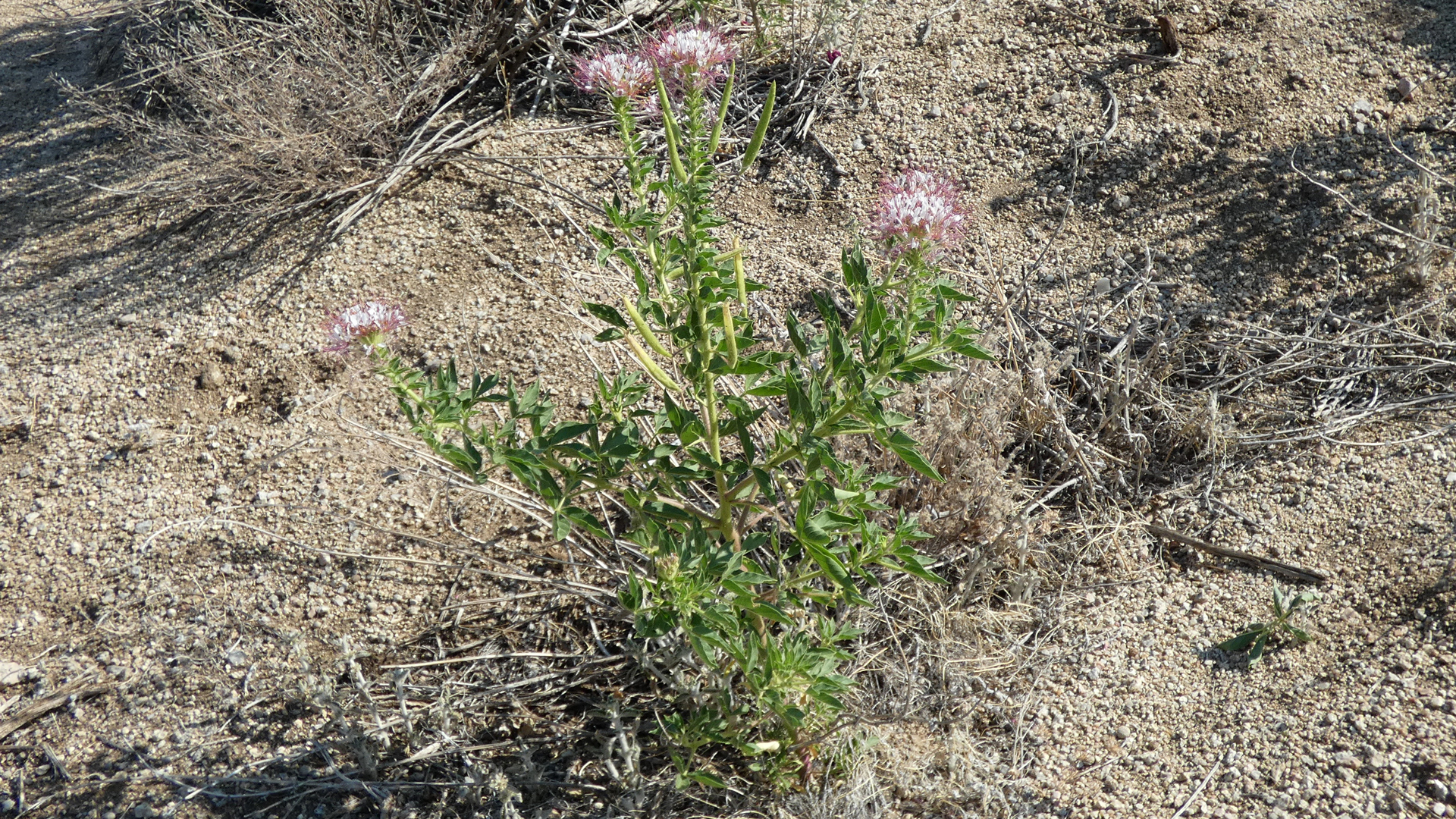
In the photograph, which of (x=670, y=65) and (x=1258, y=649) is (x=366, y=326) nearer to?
(x=670, y=65)

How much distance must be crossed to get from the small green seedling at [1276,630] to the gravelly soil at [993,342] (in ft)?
0.11

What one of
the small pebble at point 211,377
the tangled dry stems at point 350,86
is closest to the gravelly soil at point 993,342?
the small pebble at point 211,377

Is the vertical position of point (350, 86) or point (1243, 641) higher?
point (350, 86)

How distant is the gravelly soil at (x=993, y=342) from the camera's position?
2.11 meters

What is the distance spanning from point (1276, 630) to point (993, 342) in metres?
0.98

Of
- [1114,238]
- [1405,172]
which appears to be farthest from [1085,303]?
[1405,172]

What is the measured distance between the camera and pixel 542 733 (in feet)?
7.13

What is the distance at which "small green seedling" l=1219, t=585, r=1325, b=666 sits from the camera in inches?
87.2

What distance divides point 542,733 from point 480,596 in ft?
1.30

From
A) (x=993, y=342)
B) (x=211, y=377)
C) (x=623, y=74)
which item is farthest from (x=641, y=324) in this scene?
(x=211, y=377)

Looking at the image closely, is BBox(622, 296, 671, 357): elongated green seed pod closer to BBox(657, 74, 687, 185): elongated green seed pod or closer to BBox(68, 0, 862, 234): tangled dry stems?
BBox(657, 74, 687, 185): elongated green seed pod

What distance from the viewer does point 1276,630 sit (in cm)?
224

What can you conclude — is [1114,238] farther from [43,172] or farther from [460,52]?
[43,172]

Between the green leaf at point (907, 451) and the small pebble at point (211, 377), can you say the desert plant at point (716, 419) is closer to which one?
the green leaf at point (907, 451)
